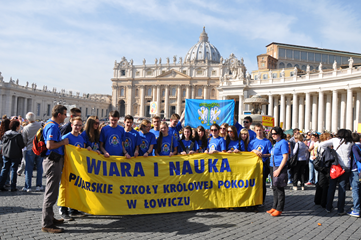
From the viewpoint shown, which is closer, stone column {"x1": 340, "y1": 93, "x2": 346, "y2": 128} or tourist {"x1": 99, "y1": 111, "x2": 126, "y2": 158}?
tourist {"x1": 99, "y1": 111, "x2": 126, "y2": 158}

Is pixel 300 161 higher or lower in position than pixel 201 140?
lower

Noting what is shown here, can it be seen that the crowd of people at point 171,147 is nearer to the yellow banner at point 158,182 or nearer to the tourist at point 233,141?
the tourist at point 233,141

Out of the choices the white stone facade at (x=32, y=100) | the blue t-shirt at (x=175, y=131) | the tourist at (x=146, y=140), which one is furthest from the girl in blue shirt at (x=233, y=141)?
the white stone facade at (x=32, y=100)

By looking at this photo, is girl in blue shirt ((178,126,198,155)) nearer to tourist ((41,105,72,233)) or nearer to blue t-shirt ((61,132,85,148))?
blue t-shirt ((61,132,85,148))

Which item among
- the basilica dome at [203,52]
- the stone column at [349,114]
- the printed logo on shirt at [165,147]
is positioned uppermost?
the basilica dome at [203,52]

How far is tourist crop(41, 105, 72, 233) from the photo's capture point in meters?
4.85

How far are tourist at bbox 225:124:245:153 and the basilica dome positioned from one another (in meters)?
102

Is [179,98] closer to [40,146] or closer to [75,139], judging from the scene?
[75,139]

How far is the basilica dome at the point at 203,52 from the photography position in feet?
361

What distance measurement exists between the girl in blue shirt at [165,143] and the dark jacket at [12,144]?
173 inches

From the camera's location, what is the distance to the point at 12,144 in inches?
308

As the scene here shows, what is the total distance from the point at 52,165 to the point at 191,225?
2.95 metres

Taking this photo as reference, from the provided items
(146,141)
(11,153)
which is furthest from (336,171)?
(11,153)

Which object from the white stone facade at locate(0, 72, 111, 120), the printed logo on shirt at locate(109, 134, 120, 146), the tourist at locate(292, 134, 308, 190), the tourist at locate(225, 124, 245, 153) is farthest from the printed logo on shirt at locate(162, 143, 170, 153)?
the white stone facade at locate(0, 72, 111, 120)
